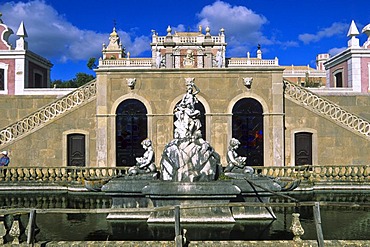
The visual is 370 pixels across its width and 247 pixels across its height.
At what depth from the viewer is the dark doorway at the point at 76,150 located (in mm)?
23203

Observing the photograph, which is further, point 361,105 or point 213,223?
point 361,105

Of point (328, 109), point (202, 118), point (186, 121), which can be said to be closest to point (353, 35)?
point (328, 109)

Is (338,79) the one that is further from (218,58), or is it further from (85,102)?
(85,102)

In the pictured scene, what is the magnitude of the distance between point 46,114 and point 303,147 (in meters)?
14.0

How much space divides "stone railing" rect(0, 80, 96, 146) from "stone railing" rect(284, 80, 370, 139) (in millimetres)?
10861

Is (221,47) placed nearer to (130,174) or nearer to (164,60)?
(164,60)

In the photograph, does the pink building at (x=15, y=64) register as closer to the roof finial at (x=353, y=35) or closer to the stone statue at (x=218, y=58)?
the stone statue at (x=218, y=58)

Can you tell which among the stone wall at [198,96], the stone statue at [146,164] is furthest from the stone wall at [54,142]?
the stone statue at [146,164]

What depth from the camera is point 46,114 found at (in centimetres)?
2277

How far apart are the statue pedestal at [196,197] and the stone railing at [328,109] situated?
13.5 metres

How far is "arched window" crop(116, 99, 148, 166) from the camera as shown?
2295 cm

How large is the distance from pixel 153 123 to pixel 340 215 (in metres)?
12.4

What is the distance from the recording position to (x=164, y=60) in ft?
154

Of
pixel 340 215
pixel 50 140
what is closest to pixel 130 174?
pixel 340 215
